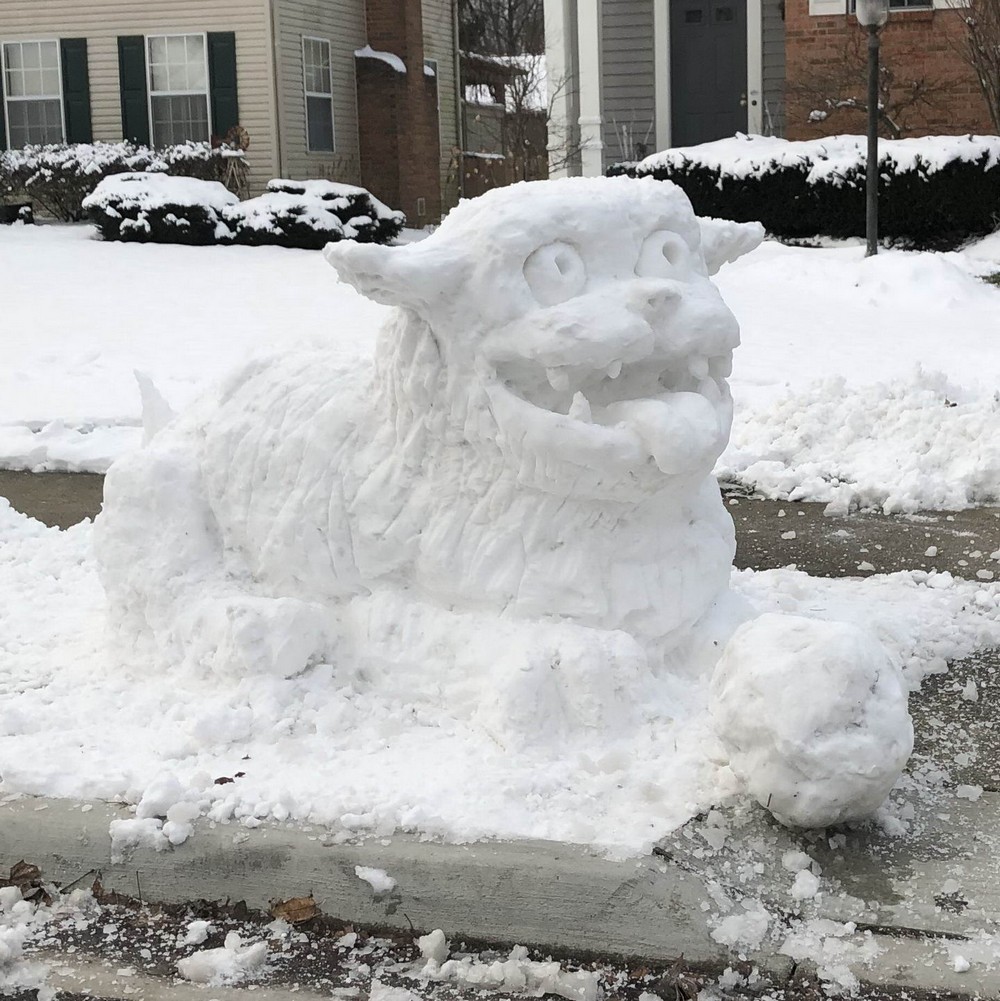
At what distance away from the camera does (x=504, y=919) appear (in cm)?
274

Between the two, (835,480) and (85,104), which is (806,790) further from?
(85,104)

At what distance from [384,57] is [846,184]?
10.0 meters

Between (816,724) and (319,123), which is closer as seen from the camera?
(816,724)

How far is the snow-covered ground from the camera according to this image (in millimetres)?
6141

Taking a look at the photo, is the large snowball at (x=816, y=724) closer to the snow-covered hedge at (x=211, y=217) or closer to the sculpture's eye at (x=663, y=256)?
the sculpture's eye at (x=663, y=256)

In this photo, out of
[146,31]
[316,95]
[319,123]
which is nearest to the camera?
[146,31]

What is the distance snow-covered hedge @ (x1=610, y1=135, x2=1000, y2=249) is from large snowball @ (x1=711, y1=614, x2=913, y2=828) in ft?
40.9

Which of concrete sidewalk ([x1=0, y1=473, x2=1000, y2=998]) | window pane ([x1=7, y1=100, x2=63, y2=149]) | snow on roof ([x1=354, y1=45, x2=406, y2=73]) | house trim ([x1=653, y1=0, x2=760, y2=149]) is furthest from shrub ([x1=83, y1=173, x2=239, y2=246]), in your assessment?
concrete sidewalk ([x1=0, y1=473, x2=1000, y2=998])

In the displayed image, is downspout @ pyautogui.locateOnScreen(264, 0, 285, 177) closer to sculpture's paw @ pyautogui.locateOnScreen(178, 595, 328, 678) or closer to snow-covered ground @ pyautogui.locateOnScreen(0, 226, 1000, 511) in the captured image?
snow-covered ground @ pyautogui.locateOnScreen(0, 226, 1000, 511)

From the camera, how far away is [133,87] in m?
20.3

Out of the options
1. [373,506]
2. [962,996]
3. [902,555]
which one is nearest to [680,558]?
[373,506]

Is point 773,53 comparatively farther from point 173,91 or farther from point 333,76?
point 173,91

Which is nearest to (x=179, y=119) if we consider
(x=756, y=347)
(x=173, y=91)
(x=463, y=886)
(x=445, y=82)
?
(x=173, y=91)

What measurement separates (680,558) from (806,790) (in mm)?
805
